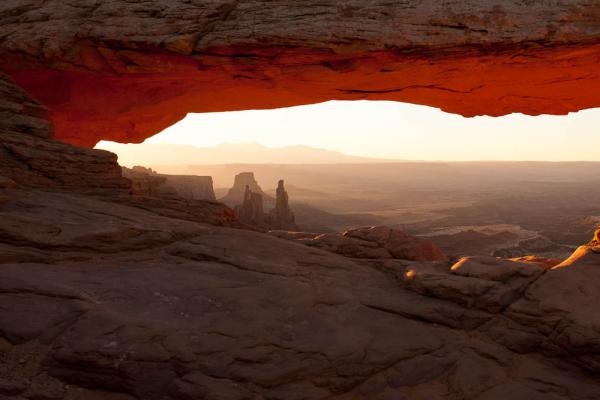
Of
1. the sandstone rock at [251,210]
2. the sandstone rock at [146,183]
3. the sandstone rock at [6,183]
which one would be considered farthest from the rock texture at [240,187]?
the sandstone rock at [6,183]

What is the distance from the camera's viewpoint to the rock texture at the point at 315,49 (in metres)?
8.98

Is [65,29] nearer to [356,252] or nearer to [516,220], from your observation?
[356,252]

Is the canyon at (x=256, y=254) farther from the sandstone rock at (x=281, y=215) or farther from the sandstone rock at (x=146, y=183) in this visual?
the sandstone rock at (x=281, y=215)

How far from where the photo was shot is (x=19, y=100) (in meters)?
9.66

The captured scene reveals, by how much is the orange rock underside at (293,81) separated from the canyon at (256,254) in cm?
7

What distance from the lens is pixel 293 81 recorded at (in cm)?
1101

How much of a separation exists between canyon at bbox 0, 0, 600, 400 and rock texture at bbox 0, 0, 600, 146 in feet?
0.16

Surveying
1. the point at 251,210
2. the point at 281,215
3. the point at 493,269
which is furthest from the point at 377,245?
the point at 281,215

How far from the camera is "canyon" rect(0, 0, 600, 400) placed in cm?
500

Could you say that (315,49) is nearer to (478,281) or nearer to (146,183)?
(478,281)

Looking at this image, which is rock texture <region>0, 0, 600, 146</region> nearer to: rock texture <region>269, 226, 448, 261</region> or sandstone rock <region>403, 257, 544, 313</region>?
rock texture <region>269, 226, 448, 261</region>

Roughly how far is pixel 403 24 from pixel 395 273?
547 centimetres

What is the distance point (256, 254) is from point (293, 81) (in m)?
5.48

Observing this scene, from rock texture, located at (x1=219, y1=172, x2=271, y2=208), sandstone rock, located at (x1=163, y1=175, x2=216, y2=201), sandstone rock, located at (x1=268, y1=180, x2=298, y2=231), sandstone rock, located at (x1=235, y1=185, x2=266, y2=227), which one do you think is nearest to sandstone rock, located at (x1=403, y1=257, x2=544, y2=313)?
sandstone rock, located at (x1=235, y1=185, x2=266, y2=227)
